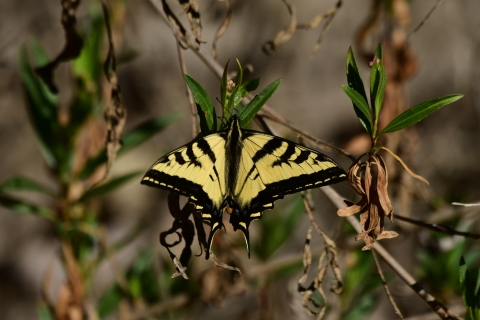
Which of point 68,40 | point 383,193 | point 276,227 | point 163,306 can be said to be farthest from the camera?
point 276,227

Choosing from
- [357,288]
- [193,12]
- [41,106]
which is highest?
[41,106]

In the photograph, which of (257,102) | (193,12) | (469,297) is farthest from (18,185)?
(469,297)

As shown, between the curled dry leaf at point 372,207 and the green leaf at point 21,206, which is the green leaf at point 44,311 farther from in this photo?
the curled dry leaf at point 372,207

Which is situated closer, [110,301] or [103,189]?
[103,189]

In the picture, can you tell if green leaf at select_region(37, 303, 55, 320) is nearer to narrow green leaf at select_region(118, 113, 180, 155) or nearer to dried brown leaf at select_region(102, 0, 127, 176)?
narrow green leaf at select_region(118, 113, 180, 155)

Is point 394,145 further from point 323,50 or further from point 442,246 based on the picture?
point 323,50

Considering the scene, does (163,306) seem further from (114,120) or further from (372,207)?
(372,207)

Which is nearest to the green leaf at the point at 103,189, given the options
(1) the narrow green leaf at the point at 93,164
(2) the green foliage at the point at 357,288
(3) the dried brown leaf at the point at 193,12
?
(1) the narrow green leaf at the point at 93,164

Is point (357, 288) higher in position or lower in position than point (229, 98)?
lower

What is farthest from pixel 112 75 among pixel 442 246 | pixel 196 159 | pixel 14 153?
pixel 14 153
